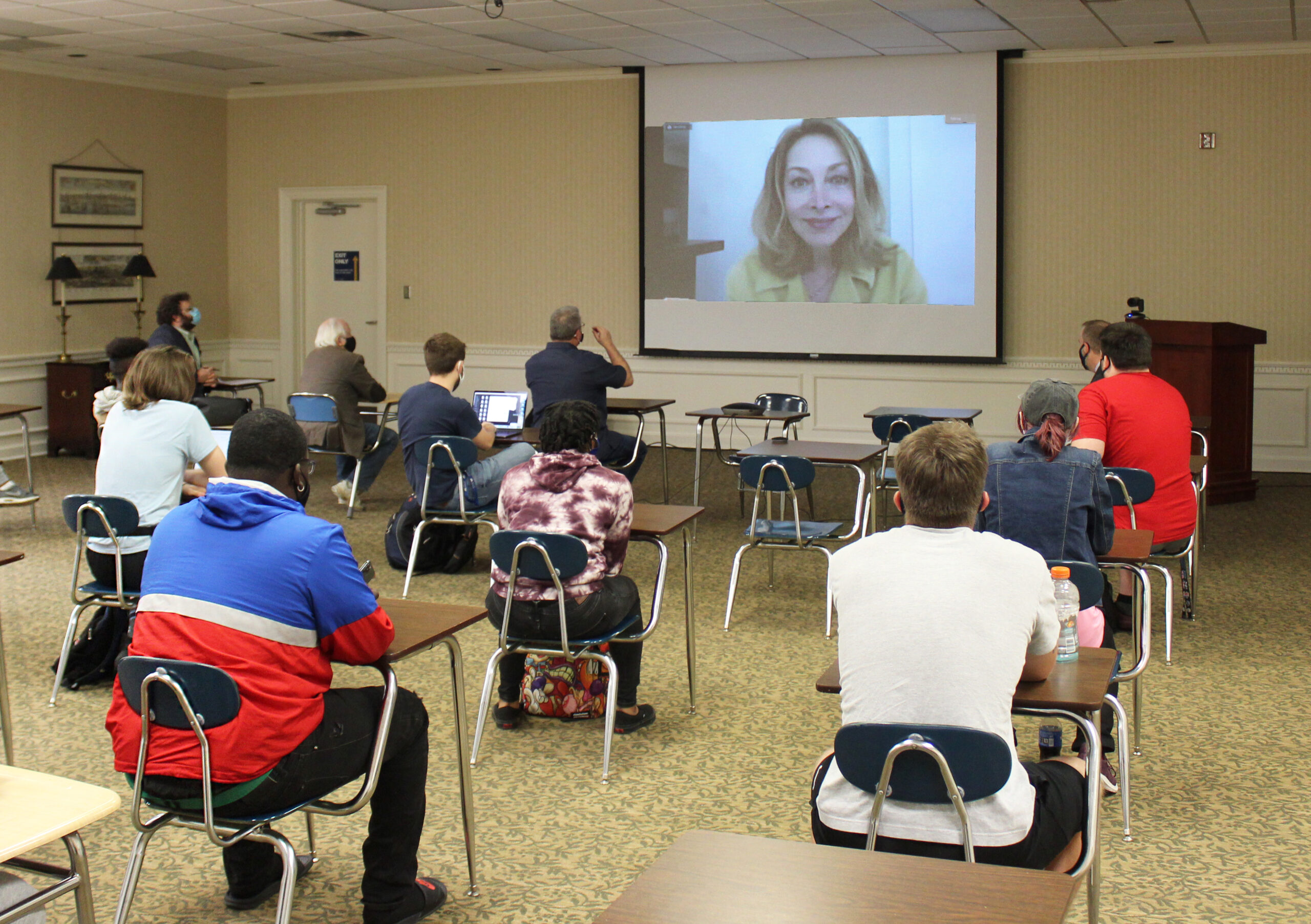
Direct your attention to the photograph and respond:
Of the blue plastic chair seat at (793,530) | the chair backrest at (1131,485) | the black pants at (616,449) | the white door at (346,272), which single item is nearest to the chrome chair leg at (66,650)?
the blue plastic chair seat at (793,530)

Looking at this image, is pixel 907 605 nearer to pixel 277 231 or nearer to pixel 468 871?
pixel 468 871

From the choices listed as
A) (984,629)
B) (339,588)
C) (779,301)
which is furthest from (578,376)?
(984,629)

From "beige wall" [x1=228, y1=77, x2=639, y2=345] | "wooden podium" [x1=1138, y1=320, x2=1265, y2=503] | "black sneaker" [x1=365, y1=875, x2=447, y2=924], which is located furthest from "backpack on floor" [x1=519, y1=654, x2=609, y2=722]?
"beige wall" [x1=228, y1=77, x2=639, y2=345]

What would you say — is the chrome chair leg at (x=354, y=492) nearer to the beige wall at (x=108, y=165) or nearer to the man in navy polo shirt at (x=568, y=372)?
the man in navy polo shirt at (x=568, y=372)

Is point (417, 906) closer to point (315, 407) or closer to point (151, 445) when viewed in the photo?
point (151, 445)

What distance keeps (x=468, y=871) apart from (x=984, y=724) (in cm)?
151

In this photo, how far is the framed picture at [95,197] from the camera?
1005 centimetres

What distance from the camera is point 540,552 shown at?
3611 millimetres

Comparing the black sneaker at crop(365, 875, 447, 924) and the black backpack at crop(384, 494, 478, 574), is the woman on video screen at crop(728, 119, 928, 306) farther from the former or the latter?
the black sneaker at crop(365, 875, 447, 924)

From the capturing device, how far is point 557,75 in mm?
10383

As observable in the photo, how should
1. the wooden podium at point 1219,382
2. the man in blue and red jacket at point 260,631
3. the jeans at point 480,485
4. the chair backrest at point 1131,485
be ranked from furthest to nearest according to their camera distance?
the wooden podium at point 1219,382 → the jeans at point 480,485 → the chair backrest at point 1131,485 → the man in blue and red jacket at point 260,631

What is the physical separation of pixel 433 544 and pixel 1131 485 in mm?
3270

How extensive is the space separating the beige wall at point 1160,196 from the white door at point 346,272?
5.52 m

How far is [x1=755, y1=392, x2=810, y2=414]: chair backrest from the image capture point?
7.67 meters
